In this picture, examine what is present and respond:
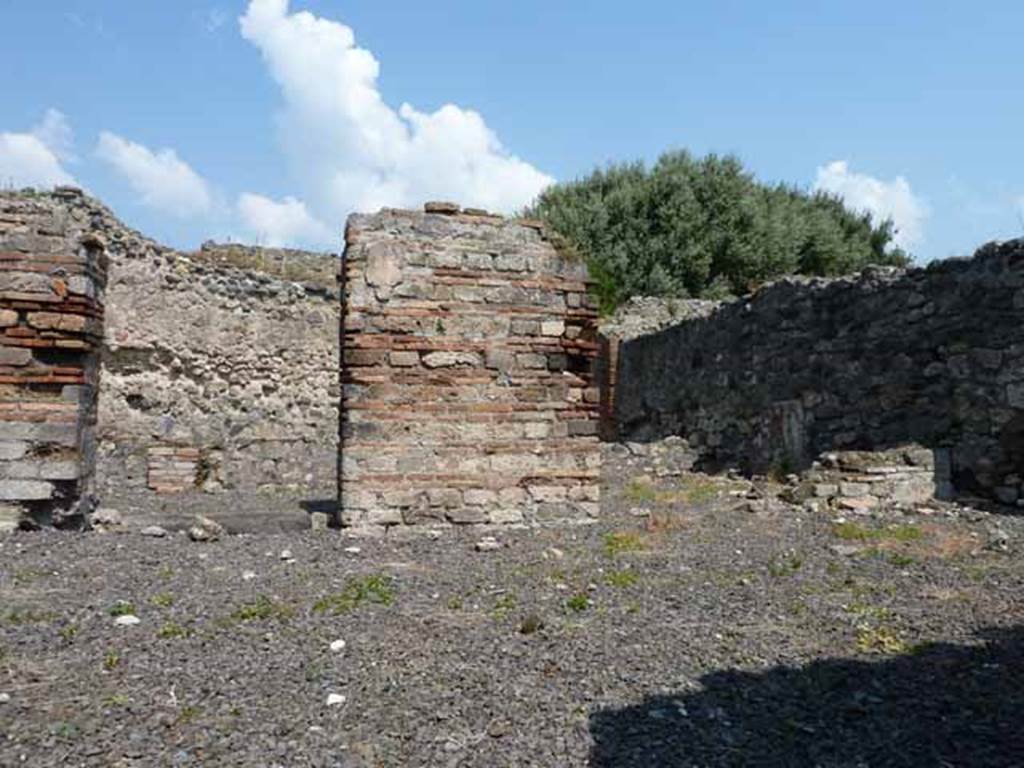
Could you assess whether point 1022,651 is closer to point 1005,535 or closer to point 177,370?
point 1005,535

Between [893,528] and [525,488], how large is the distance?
3.67 metres

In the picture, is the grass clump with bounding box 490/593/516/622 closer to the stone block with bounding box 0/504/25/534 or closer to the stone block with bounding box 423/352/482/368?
the stone block with bounding box 423/352/482/368

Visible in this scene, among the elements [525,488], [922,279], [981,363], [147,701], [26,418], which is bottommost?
[147,701]

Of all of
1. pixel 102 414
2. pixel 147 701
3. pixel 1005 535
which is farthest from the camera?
pixel 102 414

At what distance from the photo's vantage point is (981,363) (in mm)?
9469

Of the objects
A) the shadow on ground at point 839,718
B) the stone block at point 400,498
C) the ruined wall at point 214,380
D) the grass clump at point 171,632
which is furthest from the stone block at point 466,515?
the ruined wall at point 214,380

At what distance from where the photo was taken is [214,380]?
1526 cm

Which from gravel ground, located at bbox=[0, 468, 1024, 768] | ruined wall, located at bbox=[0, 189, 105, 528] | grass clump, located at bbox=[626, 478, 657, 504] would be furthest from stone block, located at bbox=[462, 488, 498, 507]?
ruined wall, located at bbox=[0, 189, 105, 528]

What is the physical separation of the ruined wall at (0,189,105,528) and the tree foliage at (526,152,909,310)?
20469 mm

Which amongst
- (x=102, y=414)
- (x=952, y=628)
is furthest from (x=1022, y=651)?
(x=102, y=414)

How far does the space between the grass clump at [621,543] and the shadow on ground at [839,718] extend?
8.95ft

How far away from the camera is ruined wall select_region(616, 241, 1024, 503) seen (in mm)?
9297

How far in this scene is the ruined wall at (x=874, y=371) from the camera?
930 cm

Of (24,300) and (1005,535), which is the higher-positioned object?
(24,300)
